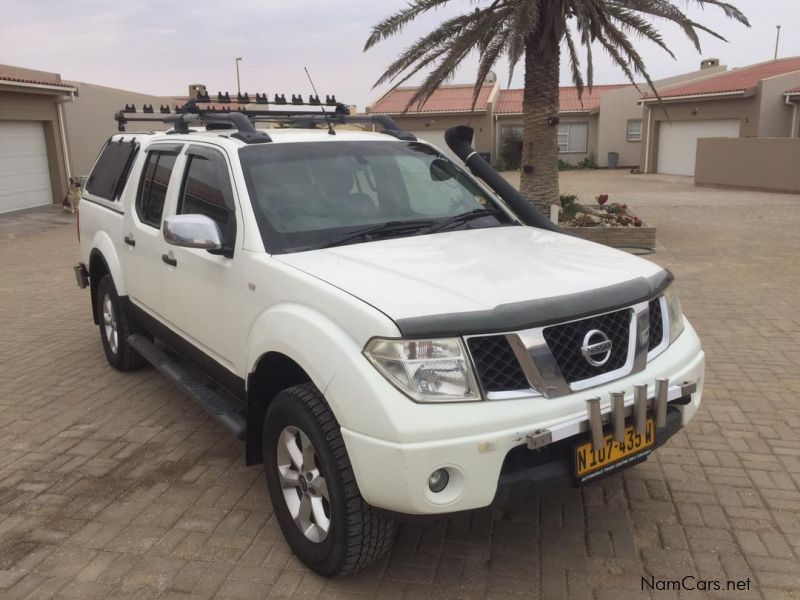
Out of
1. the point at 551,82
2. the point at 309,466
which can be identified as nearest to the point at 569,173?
the point at 551,82

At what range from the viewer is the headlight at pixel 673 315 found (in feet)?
10.7

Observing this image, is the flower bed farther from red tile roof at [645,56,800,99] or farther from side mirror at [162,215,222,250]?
red tile roof at [645,56,800,99]

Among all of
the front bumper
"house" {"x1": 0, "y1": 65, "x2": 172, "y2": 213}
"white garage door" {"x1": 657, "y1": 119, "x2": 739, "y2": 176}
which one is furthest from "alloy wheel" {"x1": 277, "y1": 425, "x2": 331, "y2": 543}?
"white garage door" {"x1": 657, "y1": 119, "x2": 739, "y2": 176}

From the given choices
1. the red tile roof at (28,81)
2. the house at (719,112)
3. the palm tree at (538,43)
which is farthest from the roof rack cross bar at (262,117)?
the house at (719,112)

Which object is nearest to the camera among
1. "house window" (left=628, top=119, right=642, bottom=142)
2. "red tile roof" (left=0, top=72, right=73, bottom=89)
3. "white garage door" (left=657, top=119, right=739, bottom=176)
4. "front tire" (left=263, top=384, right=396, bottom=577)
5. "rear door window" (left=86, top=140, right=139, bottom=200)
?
"front tire" (left=263, top=384, right=396, bottom=577)

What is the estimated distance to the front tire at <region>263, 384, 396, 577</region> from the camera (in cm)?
271

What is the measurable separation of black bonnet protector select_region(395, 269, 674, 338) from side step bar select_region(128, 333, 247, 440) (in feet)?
4.58

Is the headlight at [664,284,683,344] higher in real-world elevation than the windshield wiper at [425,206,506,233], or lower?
lower

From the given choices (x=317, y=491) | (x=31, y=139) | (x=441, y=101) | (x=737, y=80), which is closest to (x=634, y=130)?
(x=737, y=80)

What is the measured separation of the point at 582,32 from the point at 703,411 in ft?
25.2

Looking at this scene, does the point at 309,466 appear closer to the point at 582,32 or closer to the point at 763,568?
the point at 763,568

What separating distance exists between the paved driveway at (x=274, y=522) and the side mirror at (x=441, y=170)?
2.00 meters

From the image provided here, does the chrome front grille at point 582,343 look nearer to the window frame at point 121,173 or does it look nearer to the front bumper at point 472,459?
the front bumper at point 472,459

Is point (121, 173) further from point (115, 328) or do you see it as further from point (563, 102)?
point (563, 102)
